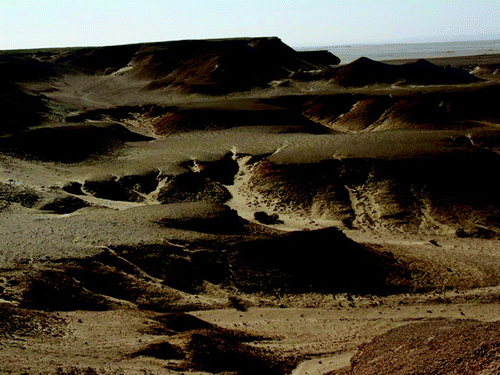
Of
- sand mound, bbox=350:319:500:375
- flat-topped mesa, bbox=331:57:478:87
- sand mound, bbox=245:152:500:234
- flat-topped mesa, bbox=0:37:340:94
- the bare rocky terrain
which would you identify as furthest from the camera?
flat-topped mesa, bbox=0:37:340:94

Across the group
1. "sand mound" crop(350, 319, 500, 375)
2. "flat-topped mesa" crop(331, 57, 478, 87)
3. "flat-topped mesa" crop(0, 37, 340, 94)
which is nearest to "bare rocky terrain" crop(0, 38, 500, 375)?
"sand mound" crop(350, 319, 500, 375)

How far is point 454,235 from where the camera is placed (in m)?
20.3

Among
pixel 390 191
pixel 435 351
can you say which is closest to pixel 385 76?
pixel 390 191

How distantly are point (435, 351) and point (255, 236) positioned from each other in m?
7.76

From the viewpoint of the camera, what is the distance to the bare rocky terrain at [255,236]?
34.7 ft

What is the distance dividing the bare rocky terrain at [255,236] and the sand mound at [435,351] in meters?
0.04

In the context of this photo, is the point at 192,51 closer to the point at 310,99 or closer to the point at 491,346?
the point at 310,99

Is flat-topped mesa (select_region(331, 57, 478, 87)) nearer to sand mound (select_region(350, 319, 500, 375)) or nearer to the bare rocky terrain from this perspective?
the bare rocky terrain

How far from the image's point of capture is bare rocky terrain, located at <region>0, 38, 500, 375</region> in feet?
34.7

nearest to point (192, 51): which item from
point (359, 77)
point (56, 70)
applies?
point (56, 70)

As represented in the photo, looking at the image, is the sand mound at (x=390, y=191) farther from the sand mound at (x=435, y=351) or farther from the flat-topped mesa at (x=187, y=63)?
the flat-topped mesa at (x=187, y=63)

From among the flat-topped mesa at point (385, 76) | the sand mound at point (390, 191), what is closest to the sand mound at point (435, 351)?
the sand mound at point (390, 191)

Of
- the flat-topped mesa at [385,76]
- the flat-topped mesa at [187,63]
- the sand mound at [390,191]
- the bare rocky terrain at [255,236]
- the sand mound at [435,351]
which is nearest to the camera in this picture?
the sand mound at [435,351]

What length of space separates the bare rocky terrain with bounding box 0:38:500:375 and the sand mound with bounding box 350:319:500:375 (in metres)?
0.04
